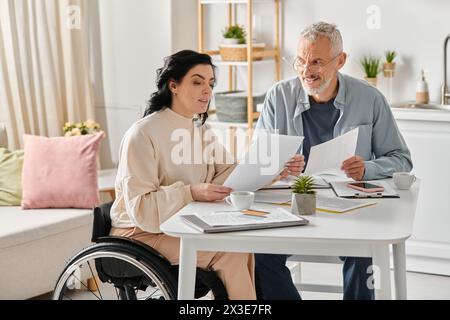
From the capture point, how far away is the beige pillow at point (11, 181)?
12.9ft

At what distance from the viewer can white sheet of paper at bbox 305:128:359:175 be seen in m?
2.71

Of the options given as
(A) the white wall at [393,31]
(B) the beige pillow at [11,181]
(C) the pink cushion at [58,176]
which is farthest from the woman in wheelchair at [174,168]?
(A) the white wall at [393,31]

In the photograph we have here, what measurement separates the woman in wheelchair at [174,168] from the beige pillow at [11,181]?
55.7 inches

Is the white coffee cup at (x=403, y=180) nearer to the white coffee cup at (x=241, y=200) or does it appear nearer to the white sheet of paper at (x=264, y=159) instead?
the white sheet of paper at (x=264, y=159)

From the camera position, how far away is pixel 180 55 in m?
2.74

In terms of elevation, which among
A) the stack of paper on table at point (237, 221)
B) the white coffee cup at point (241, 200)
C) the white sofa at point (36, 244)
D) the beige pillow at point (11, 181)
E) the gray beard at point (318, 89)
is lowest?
the white sofa at point (36, 244)

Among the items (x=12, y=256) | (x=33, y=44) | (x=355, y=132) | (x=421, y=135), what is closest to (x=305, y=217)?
(x=355, y=132)

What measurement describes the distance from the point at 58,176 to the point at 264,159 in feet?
5.53

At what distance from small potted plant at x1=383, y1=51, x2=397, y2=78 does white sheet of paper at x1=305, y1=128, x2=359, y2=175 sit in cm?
172

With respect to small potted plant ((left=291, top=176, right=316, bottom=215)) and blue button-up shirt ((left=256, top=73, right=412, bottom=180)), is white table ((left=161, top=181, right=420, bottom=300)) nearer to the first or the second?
small potted plant ((left=291, top=176, right=316, bottom=215))

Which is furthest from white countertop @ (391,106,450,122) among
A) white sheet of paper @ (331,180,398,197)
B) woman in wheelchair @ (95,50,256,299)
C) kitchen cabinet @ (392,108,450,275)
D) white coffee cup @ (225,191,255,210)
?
white coffee cup @ (225,191,255,210)

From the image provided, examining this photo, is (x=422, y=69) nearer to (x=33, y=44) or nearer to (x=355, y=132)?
(x=355, y=132)

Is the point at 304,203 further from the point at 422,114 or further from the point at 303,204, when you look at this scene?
the point at 422,114

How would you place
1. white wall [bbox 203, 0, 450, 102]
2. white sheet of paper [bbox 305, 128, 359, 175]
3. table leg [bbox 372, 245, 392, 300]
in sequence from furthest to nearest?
white wall [bbox 203, 0, 450, 102] → white sheet of paper [bbox 305, 128, 359, 175] → table leg [bbox 372, 245, 392, 300]
